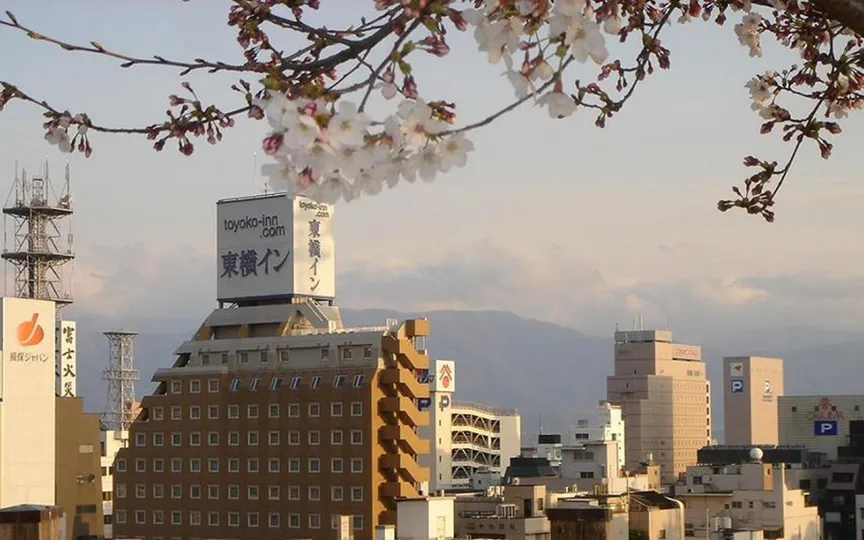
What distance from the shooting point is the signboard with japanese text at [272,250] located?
76.7 m

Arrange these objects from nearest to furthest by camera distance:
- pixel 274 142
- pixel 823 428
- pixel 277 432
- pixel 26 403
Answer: pixel 274 142
pixel 26 403
pixel 277 432
pixel 823 428

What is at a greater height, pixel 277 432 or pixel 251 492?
pixel 277 432

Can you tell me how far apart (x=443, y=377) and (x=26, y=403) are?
63231mm

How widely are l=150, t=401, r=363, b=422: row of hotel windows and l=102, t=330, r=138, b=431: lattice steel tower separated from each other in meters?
49.3

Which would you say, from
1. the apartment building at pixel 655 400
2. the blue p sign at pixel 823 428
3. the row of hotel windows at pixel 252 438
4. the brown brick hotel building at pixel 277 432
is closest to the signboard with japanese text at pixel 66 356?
the brown brick hotel building at pixel 277 432

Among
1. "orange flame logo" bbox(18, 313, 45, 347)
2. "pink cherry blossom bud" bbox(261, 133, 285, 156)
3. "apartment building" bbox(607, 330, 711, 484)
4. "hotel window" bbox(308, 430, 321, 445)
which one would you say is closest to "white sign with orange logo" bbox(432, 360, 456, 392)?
"apartment building" bbox(607, 330, 711, 484)

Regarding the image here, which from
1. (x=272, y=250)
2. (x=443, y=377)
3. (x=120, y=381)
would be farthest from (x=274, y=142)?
(x=120, y=381)

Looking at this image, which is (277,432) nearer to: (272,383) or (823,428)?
(272,383)

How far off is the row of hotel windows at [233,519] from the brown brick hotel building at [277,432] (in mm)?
68

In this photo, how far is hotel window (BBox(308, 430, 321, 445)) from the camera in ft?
238

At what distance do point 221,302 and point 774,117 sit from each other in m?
72.5

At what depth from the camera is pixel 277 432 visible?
74625mm

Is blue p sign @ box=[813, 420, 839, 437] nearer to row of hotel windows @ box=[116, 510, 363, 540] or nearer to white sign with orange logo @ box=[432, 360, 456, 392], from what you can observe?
white sign with orange logo @ box=[432, 360, 456, 392]

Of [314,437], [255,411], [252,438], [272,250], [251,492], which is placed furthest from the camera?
[272,250]
